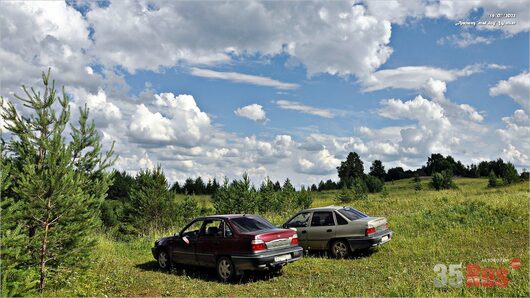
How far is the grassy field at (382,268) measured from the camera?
28.6 ft

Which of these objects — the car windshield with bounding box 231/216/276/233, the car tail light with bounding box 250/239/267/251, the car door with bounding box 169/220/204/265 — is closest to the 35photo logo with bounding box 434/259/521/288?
the car tail light with bounding box 250/239/267/251

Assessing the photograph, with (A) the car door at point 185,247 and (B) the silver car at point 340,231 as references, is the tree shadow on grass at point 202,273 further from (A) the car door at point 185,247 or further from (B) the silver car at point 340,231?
(B) the silver car at point 340,231

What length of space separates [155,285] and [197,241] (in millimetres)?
1596

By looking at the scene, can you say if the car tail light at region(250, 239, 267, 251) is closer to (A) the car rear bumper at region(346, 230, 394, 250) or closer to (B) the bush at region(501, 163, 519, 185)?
(A) the car rear bumper at region(346, 230, 394, 250)

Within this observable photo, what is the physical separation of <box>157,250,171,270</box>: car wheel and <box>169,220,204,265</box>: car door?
1.12ft

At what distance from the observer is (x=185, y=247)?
11.6 m

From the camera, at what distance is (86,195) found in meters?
8.75

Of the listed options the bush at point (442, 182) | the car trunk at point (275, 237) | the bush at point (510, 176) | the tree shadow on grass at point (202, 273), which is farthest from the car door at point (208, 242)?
the bush at point (442, 182)

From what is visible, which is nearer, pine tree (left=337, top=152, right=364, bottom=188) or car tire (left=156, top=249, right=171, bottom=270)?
car tire (left=156, top=249, right=171, bottom=270)

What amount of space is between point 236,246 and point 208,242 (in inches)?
44.0

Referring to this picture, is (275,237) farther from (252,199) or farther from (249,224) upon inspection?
(252,199)

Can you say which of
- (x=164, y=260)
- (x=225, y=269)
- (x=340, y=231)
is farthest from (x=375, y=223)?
(x=164, y=260)

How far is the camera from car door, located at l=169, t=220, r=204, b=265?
1134 cm

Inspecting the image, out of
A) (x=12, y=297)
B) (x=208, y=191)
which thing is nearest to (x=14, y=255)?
(x=12, y=297)
